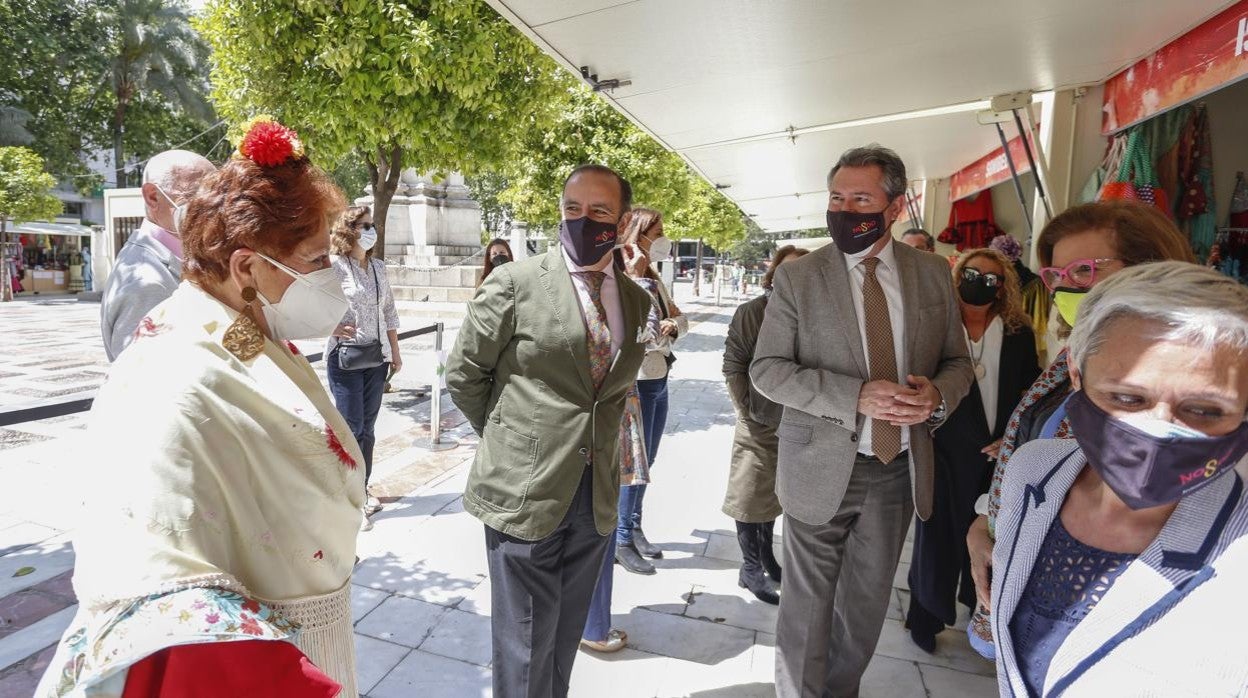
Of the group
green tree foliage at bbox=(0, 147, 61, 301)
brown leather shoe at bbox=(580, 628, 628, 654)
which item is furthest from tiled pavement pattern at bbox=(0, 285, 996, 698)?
green tree foliage at bbox=(0, 147, 61, 301)

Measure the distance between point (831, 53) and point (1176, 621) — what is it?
2.79 m

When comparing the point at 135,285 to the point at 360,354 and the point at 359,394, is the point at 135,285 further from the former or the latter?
the point at 359,394

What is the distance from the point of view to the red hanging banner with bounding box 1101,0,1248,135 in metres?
2.47

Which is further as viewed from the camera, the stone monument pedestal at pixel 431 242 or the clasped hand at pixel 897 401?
the stone monument pedestal at pixel 431 242

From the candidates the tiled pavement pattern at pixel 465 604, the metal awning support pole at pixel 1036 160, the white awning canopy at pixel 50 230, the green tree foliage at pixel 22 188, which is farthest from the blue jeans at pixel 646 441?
the white awning canopy at pixel 50 230

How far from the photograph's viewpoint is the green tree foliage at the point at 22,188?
59.8 feet

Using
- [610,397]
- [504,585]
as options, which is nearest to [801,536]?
[610,397]

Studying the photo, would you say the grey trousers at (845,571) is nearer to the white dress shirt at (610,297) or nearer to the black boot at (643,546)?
the white dress shirt at (610,297)

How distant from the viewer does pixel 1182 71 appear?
2820mm

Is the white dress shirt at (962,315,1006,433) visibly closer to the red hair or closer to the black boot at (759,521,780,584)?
the black boot at (759,521,780,584)

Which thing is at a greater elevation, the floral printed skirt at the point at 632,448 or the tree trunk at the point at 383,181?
the tree trunk at the point at 383,181

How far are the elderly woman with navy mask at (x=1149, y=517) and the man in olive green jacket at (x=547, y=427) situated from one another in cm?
128

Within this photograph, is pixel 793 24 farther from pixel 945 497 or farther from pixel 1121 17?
pixel 945 497

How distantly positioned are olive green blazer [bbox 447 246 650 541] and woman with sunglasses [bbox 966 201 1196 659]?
116cm
